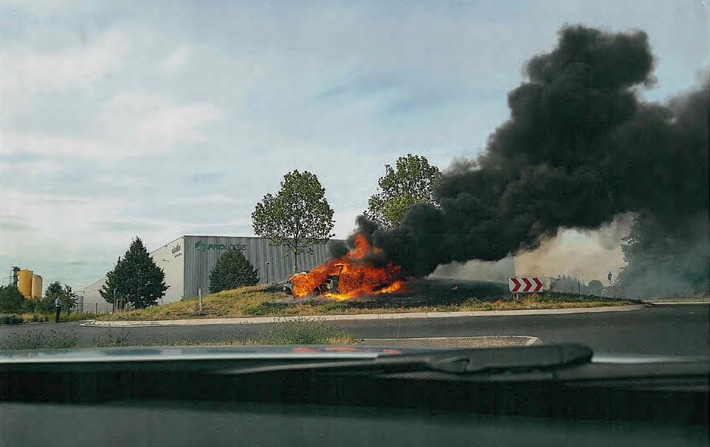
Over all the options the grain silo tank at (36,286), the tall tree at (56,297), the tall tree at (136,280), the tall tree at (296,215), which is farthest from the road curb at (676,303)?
the grain silo tank at (36,286)

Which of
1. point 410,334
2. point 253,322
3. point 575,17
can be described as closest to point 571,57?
point 575,17

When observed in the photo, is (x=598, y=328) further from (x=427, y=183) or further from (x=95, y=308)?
(x=95, y=308)

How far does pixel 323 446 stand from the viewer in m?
1.75

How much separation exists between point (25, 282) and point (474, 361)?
3.41 metres

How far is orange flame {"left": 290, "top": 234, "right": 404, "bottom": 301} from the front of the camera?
244 centimetres

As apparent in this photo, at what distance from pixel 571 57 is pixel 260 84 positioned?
1.25 meters

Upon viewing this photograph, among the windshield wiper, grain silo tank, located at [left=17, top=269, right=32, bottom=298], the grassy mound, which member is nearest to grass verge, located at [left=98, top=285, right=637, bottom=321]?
the grassy mound

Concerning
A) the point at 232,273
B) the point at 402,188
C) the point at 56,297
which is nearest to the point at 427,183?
the point at 402,188

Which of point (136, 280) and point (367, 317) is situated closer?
point (367, 317)

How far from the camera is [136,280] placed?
3691 millimetres

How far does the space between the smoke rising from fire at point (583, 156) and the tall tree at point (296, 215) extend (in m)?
0.90

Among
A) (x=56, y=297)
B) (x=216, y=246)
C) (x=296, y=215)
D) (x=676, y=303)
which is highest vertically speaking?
(x=296, y=215)

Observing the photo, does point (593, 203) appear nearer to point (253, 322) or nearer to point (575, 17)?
point (575, 17)

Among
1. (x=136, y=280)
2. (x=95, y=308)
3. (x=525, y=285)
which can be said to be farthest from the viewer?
(x=95, y=308)
